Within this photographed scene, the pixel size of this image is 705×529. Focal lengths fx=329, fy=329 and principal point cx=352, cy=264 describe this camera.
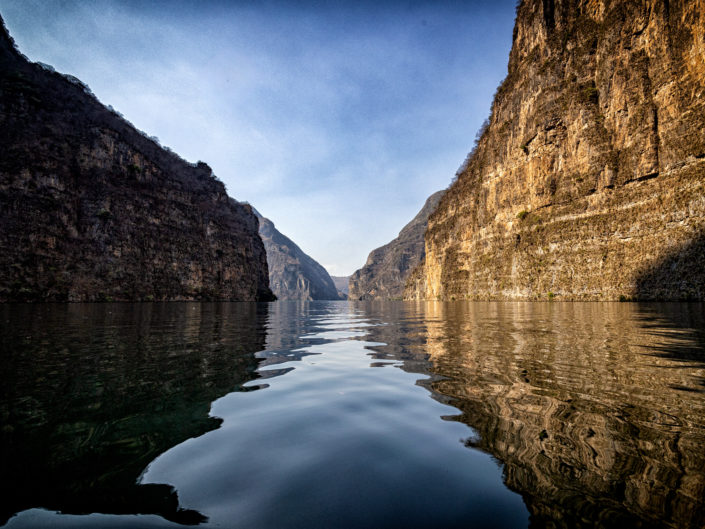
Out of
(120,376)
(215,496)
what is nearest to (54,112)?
(120,376)

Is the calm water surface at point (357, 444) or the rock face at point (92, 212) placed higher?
the rock face at point (92, 212)

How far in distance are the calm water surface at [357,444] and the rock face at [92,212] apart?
5313cm

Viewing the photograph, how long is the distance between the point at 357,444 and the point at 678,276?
4016 centimetres

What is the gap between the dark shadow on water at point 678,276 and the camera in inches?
1118

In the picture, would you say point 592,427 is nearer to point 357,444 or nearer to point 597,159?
point 357,444

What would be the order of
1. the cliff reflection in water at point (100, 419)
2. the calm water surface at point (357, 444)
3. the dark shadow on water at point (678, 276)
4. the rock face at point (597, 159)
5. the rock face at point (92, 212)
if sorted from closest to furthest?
1. the calm water surface at point (357, 444)
2. the cliff reflection in water at point (100, 419)
3. the dark shadow on water at point (678, 276)
4. the rock face at point (597, 159)
5. the rock face at point (92, 212)

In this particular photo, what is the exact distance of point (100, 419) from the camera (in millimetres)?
3180

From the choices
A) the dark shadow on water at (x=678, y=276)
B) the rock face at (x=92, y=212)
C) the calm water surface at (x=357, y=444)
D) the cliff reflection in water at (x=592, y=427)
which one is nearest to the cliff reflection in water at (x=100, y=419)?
the calm water surface at (x=357, y=444)

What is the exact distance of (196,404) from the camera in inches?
150

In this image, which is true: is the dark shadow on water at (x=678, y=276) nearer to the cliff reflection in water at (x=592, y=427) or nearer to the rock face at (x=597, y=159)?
the rock face at (x=597, y=159)

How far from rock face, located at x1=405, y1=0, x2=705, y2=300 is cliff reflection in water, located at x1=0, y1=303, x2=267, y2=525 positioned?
39.8 meters

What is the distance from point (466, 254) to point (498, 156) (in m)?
20.5

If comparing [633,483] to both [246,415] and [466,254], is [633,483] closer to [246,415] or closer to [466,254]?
[246,415]

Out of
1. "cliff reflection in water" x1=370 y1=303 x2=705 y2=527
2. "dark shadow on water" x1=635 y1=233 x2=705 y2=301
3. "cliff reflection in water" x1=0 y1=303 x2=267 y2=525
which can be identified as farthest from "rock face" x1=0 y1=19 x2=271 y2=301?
"dark shadow on water" x1=635 y1=233 x2=705 y2=301
